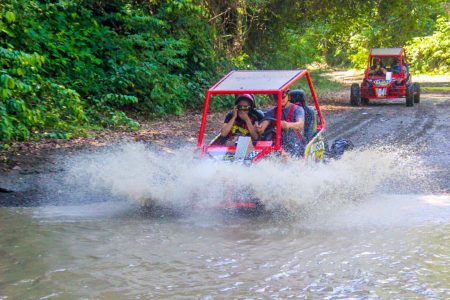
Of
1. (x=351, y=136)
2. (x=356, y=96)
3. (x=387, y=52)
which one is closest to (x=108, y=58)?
(x=351, y=136)

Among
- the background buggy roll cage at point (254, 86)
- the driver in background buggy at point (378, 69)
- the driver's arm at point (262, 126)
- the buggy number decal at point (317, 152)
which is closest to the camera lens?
the background buggy roll cage at point (254, 86)

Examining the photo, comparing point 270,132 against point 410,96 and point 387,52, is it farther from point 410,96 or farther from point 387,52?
point 387,52

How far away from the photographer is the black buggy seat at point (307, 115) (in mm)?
8492

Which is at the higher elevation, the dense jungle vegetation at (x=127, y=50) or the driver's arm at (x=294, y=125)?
the dense jungle vegetation at (x=127, y=50)

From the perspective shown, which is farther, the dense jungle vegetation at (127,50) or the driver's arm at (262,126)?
the dense jungle vegetation at (127,50)

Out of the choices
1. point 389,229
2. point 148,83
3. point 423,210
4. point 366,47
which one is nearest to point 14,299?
point 389,229

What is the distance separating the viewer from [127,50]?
1535 cm

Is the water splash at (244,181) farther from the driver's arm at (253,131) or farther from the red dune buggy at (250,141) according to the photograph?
the driver's arm at (253,131)

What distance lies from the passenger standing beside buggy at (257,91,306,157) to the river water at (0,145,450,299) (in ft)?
1.46

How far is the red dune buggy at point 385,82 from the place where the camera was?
814 inches

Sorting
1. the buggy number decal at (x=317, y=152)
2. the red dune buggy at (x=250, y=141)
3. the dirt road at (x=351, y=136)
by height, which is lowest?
the dirt road at (x=351, y=136)

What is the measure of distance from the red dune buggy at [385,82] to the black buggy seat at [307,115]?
12.2 meters

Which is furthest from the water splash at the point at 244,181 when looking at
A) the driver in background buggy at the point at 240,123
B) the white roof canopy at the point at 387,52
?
the white roof canopy at the point at 387,52

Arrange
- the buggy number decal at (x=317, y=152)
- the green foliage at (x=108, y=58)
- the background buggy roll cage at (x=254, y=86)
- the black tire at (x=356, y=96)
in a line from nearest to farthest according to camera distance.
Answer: the background buggy roll cage at (x=254, y=86)
the buggy number decal at (x=317, y=152)
the green foliage at (x=108, y=58)
the black tire at (x=356, y=96)
